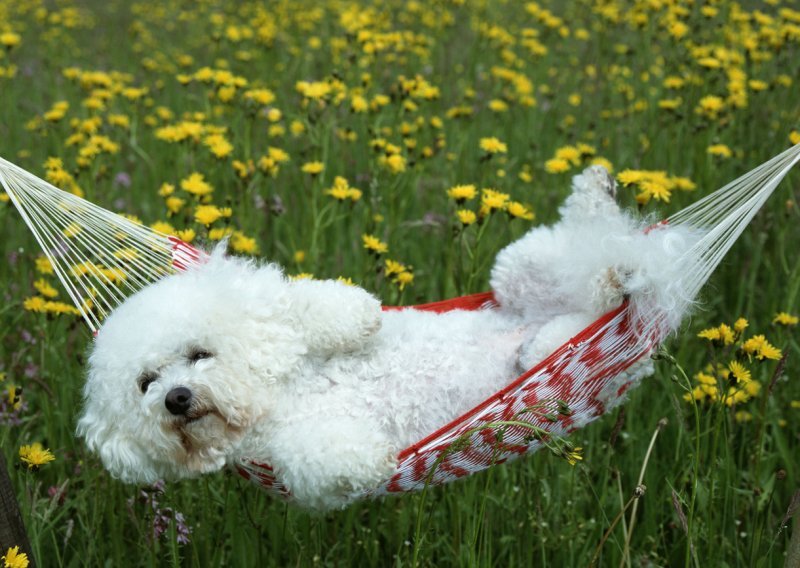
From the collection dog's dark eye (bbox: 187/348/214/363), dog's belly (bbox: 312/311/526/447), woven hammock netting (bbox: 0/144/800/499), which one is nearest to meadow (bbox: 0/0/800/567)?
woven hammock netting (bbox: 0/144/800/499)

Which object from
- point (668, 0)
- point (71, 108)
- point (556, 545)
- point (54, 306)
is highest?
point (71, 108)

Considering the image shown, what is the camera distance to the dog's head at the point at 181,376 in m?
1.40

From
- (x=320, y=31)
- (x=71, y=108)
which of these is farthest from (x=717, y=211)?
(x=320, y=31)

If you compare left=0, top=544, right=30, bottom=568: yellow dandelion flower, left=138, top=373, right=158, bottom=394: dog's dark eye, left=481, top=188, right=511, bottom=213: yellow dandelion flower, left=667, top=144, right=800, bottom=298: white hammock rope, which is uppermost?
left=481, top=188, right=511, bottom=213: yellow dandelion flower

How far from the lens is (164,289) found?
1.52 metres

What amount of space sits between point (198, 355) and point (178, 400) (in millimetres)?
121

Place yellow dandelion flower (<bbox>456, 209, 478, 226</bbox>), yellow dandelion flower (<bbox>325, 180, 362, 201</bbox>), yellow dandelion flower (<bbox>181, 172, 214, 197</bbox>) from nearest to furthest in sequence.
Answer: yellow dandelion flower (<bbox>456, 209, 478, 226</bbox>)
yellow dandelion flower (<bbox>181, 172, 214, 197</bbox>)
yellow dandelion flower (<bbox>325, 180, 362, 201</bbox>)

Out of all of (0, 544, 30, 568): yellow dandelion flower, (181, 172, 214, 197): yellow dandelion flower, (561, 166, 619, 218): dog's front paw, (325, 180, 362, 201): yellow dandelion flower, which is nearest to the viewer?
(0, 544, 30, 568): yellow dandelion flower

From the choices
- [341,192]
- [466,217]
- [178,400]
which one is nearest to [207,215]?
[341,192]

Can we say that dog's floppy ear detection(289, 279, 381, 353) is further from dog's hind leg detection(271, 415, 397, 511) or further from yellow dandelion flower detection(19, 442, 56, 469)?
yellow dandelion flower detection(19, 442, 56, 469)

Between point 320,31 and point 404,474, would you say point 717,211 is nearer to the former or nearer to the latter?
point 404,474

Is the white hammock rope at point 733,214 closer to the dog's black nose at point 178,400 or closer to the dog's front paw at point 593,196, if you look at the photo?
the dog's front paw at point 593,196

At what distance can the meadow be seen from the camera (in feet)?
6.31

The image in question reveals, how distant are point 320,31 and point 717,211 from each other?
448cm
